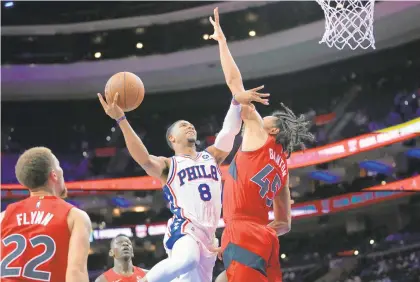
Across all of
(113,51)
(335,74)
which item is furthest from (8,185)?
(335,74)

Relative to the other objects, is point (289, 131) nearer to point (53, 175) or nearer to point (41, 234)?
point (53, 175)

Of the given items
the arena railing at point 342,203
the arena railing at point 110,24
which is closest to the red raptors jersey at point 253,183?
the arena railing at point 342,203

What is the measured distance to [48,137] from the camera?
17.4 m

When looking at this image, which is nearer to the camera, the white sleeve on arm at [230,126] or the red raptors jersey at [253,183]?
the red raptors jersey at [253,183]

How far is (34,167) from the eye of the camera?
3.53 metres

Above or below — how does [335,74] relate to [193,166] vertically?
above

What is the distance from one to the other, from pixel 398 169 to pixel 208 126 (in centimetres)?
477

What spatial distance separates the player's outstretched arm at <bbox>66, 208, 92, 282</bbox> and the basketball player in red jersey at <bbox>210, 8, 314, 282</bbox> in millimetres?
1416

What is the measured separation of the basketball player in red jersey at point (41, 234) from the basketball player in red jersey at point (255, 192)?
1416mm

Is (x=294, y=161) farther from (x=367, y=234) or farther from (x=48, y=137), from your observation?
(x=48, y=137)

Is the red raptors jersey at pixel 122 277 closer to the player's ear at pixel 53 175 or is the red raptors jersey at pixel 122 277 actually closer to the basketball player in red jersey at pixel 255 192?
the basketball player in red jersey at pixel 255 192

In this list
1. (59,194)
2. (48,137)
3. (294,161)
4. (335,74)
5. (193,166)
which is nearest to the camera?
(59,194)

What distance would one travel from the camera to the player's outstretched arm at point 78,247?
3269 mm

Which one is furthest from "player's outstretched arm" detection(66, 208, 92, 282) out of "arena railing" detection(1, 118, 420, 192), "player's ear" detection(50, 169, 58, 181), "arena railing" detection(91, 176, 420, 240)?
"arena railing" detection(91, 176, 420, 240)
